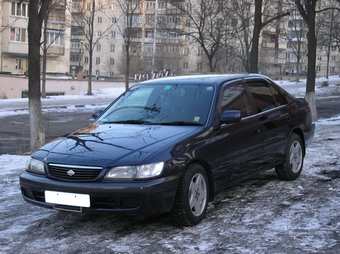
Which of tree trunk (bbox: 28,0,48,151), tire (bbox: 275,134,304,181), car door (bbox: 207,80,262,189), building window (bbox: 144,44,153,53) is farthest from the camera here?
building window (bbox: 144,44,153,53)

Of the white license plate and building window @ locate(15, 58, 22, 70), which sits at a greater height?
building window @ locate(15, 58, 22, 70)

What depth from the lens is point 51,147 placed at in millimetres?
4898

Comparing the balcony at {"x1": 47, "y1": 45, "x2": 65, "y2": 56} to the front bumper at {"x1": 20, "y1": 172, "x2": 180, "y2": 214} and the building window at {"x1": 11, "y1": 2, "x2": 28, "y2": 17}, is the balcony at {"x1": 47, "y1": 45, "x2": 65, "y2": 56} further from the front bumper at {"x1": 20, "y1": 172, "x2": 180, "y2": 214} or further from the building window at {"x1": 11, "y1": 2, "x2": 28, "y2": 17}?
the front bumper at {"x1": 20, "y1": 172, "x2": 180, "y2": 214}

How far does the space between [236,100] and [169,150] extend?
161 centimetres

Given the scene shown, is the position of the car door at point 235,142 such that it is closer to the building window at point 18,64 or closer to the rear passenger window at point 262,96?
the rear passenger window at point 262,96

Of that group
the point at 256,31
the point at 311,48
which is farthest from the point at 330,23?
the point at 311,48

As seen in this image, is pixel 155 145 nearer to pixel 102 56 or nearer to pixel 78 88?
pixel 78 88

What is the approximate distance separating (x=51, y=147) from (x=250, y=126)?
239 cm

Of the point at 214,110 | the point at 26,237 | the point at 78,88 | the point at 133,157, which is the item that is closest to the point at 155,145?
the point at 133,157

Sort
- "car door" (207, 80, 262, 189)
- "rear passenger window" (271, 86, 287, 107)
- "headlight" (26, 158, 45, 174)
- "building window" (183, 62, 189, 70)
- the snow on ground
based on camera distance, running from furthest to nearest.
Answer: "building window" (183, 62, 189, 70) → "rear passenger window" (271, 86, 287, 107) → "car door" (207, 80, 262, 189) → "headlight" (26, 158, 45, 174) → the snow on ground

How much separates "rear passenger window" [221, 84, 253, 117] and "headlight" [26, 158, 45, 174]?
6.94ft

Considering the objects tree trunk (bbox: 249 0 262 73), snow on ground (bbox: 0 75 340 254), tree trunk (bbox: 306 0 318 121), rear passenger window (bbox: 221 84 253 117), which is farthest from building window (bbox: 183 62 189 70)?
rear passenger window (bbox: 221 84 253 117)

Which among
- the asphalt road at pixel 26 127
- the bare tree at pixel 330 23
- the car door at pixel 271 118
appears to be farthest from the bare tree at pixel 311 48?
the bare tree at pixel 330 23

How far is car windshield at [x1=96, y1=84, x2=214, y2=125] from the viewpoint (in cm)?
526
